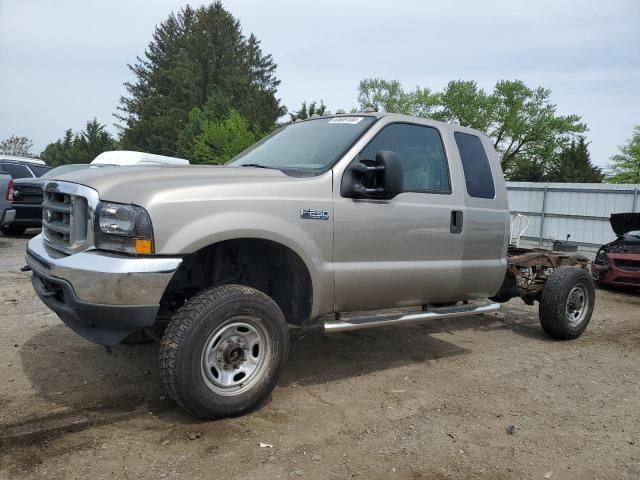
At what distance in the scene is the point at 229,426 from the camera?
3396 mm

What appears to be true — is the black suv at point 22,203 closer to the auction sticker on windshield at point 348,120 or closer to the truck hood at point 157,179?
the truck hood at point 157,179

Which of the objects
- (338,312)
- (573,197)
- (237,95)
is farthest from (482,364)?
(237,95)

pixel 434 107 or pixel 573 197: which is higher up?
pixel 434 107

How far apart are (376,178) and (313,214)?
58 cm

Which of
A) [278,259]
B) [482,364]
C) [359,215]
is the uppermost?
[359,215]

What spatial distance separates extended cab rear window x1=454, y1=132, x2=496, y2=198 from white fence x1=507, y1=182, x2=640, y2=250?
14.2 meters

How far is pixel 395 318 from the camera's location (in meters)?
4.22

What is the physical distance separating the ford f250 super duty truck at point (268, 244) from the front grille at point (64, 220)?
0.04 ft

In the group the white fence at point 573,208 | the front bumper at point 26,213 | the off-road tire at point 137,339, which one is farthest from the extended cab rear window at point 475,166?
the white fence at point 573,208

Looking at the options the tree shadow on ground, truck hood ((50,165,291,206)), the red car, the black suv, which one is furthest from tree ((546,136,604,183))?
truck hood ((50,165,291,206))

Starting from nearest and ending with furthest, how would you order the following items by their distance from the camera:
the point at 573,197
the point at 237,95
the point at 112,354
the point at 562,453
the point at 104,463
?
the point at 104,463 < the point at 562,453 < the point at 112,354 < the point at 573,197 < the point at 237,95

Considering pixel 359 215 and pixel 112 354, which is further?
pixel 112 354

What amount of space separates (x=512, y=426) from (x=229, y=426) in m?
1.81

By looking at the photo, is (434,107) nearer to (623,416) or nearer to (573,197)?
(573,197)
